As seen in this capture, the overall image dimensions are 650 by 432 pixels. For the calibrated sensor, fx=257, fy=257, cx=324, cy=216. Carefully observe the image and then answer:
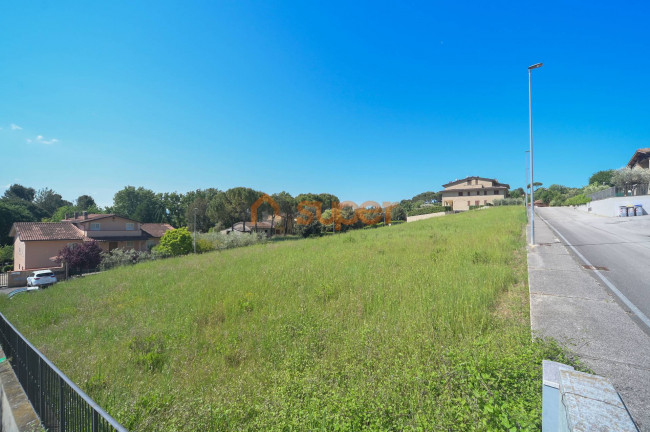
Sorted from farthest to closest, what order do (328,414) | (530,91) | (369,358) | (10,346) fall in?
1. (530,91)
2. (10,346)
3. (369,358)
4. (328,414)

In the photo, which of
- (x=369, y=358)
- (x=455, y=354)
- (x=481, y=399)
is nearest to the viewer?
(x=481, y=399)

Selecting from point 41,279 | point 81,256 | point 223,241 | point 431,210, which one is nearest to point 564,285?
point 223,241

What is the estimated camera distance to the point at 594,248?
10383 mm

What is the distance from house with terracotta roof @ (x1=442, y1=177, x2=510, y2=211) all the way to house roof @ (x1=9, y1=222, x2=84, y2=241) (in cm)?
6500

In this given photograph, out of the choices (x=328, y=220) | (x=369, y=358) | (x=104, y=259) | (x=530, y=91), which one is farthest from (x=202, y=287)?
(x=328, y=220)

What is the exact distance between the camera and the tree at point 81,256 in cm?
2409

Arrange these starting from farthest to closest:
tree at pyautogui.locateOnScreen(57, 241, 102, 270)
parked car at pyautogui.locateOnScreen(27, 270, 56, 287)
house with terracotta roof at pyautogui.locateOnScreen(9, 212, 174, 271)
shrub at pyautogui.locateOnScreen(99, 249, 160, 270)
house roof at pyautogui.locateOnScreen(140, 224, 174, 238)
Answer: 1. house roof at pyautogui.locateOnScreen(140, 224, 174, 238)
2. house with terracotta roof at pyautogui.locateOnScreen(9, 212, 174, 271)
3. shrub at pyautogui.locateOnScreen(99, 249, 160, 270)
4. tree at pyautogui.locateOnScreen(57, 241, 102, 270)
5. parked car at pyautogui.locateOnScreen(27, 270, 56, 287)

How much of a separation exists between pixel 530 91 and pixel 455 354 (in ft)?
45.9

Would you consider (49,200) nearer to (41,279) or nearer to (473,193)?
(41,279)

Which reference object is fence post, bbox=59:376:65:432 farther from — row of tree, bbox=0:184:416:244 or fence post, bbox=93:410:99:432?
row of tree, bbox=0:184:416:244

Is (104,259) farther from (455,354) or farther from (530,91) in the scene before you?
(530,91)

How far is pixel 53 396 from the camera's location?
9.89 ft

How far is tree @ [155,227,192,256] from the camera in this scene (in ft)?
89.5

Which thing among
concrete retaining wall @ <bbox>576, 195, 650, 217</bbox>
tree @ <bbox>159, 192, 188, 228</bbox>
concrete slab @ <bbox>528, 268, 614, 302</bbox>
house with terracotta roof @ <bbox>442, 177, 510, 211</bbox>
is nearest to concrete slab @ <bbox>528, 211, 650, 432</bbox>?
concrete slab @ <bbox>528, 268, 614, 302</bbox>
